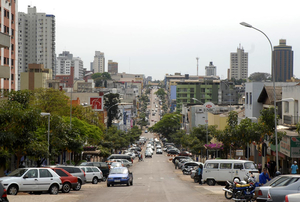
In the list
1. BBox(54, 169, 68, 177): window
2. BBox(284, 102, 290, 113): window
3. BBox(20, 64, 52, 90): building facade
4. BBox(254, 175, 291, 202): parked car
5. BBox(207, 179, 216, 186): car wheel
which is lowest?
BBox(207, 179, 216, 186): car wheel

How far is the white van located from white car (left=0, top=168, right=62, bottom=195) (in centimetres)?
1296

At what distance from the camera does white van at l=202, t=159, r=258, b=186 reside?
33078 mm

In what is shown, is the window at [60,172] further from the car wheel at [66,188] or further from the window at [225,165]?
the window at [225,165]

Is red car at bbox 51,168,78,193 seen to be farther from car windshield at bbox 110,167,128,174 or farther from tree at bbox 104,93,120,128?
tree at bbox 104,93,120,128

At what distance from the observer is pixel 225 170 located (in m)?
33.9

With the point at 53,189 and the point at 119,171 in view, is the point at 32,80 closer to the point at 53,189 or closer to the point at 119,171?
the point at 119,171

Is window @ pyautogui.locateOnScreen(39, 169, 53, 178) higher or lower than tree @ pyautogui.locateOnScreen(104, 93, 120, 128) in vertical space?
lower

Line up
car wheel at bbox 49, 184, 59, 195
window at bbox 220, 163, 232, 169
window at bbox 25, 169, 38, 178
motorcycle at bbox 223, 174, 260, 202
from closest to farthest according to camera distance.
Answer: motorcycle at bbox 223, 174, 260, 202
window at bbox 25, 169, 38, 178
car wheel at bbox 49, 184, 59, 195
window at bbox 220, 163, 232, 169

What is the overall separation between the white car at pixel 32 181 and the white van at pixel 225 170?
42.5 ft

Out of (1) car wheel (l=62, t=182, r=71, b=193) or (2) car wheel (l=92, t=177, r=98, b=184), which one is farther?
(2) car wheel (l=92, t=177, r=98, b=184)

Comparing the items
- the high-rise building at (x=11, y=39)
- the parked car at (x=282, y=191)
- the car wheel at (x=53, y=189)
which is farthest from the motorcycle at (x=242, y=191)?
the high-rise building at (x=11, y=39)

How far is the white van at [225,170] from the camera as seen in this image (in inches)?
1302

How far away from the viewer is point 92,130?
5569 cm

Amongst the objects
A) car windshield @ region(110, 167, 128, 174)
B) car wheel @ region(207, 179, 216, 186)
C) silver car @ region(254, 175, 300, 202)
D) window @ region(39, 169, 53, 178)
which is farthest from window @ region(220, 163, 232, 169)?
silver car @ region(254, 175, 300, 202)
